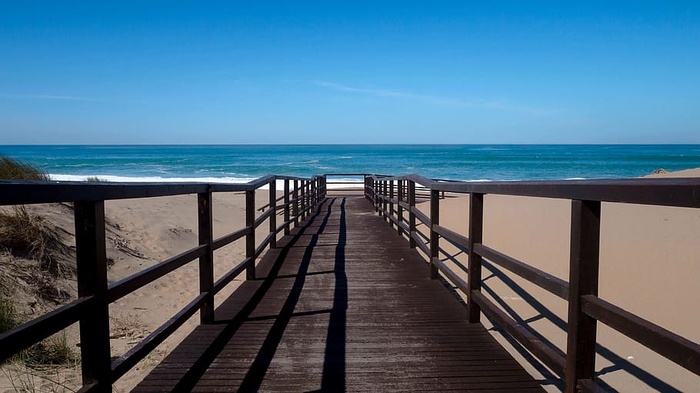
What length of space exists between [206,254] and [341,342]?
3.89ft

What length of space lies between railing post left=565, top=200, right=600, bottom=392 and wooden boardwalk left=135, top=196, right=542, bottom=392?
0.60m

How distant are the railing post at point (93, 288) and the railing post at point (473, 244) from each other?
2.56 m

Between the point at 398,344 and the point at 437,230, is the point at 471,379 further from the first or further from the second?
the point at 437,230

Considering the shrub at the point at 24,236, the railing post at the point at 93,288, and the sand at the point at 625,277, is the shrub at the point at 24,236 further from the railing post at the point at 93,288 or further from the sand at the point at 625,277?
the sand at the point at 625,277

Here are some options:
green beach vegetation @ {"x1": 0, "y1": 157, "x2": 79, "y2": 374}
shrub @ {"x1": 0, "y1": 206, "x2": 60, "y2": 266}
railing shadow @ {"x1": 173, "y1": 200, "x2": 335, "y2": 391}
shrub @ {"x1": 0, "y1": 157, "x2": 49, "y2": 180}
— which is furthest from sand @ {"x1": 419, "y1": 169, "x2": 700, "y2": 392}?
shrub @ {"x1": 0, "y1": 157, "x2": 49, "y2": 180}

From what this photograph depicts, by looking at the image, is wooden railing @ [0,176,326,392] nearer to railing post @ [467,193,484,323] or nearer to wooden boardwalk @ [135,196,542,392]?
wooden boardwalk @ [135,196,542,392]

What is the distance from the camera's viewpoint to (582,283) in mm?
2537

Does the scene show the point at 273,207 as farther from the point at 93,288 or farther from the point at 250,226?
the point at 93,288

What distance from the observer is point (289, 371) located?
11.2 ft

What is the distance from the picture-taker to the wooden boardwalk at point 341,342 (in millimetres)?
3256

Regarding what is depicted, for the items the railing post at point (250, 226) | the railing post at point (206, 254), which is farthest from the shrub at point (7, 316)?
the railing post at point (250, 226)

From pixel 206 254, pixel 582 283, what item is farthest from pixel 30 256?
pixel 582 283

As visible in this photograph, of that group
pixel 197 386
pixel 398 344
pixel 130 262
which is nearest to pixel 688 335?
pixel 398 344

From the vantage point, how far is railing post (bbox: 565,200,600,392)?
250 centimetres
